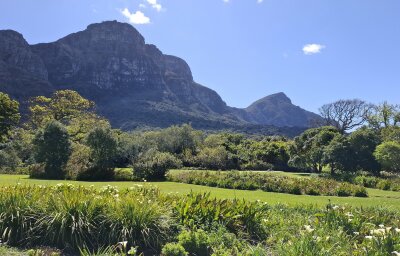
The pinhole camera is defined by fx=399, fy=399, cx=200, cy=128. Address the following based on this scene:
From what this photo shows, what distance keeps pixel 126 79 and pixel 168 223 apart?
16745 cm

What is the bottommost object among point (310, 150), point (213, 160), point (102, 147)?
point (213, 160)

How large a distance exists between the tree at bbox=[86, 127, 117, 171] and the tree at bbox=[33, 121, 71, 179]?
1842 millimetres

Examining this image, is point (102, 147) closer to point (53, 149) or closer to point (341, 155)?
point (53, 149)

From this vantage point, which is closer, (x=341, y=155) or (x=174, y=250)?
(x=174, y=250)

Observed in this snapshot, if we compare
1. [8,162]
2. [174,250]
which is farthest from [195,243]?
[8,162]

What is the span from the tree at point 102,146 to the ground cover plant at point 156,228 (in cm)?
1984

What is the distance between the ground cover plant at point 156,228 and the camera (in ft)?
22.5

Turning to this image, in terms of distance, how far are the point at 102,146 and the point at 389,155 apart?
23.6 metres

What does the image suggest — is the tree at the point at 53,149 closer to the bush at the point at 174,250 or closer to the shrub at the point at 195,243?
the shrub at the point at 195,243

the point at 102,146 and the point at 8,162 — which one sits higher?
the point at 102,146

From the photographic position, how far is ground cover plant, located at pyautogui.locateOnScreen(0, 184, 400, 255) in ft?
22.5

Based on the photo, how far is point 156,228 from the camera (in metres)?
7.67

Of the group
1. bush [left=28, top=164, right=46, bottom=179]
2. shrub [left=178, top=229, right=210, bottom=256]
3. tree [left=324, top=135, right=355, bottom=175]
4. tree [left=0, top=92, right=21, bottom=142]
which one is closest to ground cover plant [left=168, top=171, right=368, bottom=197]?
bush [left=28, top=164, right=46, bottom=179]

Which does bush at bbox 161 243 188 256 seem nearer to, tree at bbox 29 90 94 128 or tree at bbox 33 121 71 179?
tree at bbox 33 121 71 179
